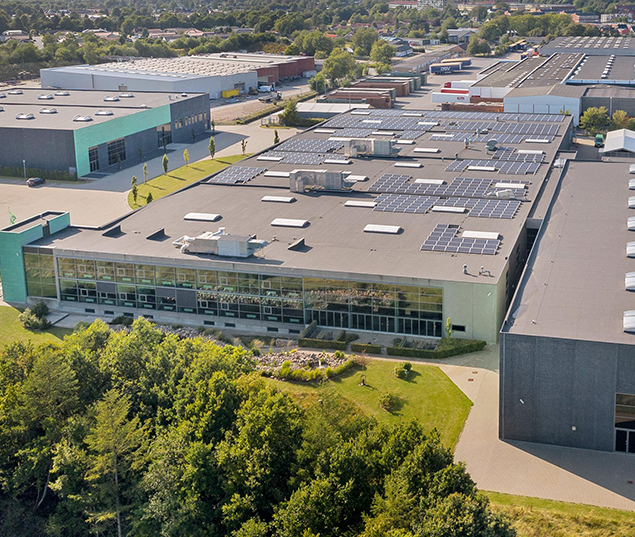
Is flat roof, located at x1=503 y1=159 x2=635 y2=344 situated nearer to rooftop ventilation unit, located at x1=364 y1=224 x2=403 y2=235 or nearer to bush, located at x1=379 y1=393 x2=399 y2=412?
bush, located at x1=379 y1=393 x2=399 y2=412

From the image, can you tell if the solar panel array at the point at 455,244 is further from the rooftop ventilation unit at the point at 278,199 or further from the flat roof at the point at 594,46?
the flat roof at the point at 594,46

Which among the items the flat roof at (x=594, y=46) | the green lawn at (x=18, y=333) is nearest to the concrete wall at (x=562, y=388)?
the green lawn at (x=18, y=333)

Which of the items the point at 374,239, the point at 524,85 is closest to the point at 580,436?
the point at 374,239

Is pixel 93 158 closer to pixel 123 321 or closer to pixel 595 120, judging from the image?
pixel 123 321

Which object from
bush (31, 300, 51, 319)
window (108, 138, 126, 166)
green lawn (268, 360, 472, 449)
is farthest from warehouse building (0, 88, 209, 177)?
green lawn (268, 360, 472, 449)

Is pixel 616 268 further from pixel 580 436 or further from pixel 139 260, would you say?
pixel 139 260

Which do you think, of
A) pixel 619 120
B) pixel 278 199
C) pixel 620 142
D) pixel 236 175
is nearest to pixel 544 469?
pixel 278 199
